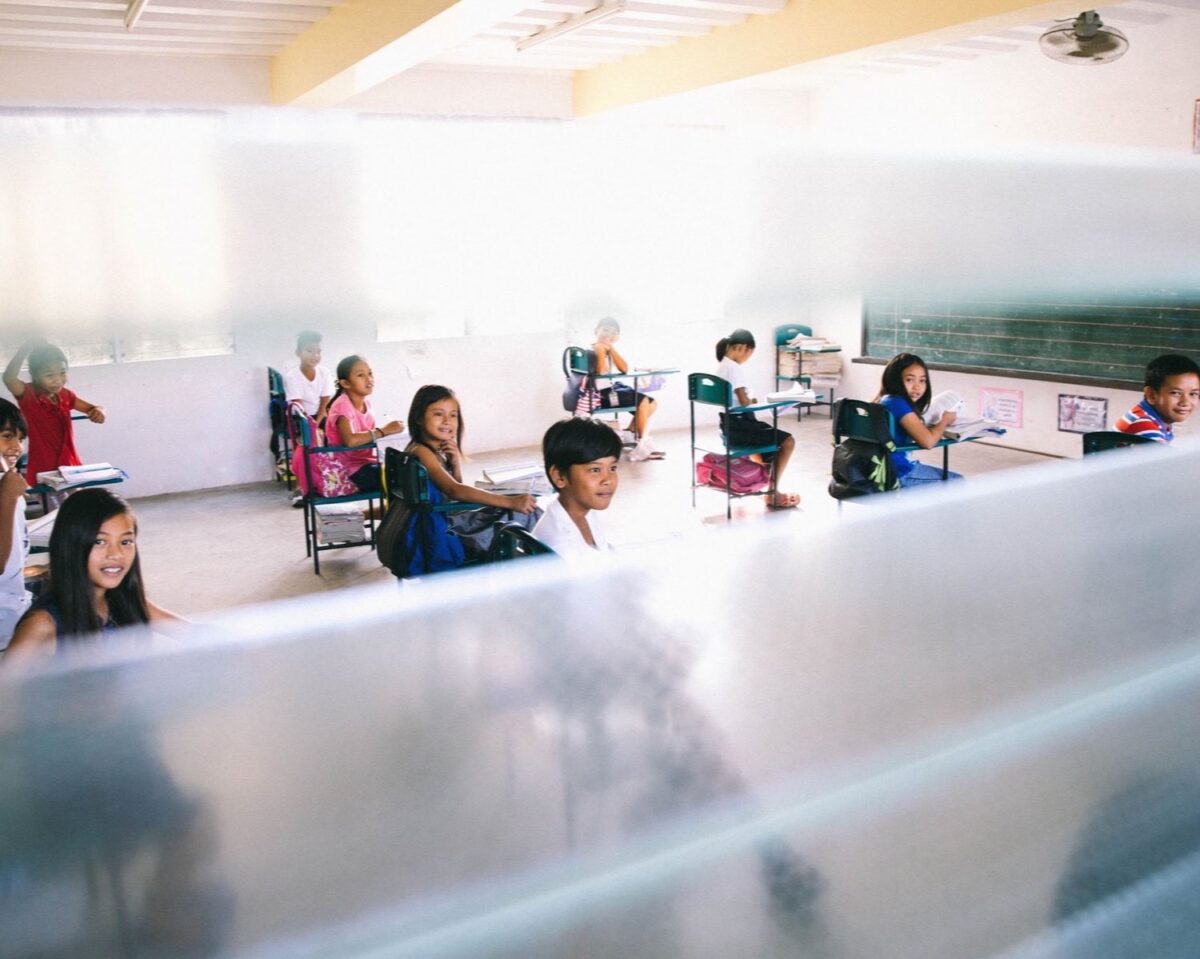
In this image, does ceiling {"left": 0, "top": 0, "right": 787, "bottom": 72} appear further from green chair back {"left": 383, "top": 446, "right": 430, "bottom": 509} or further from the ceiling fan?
green chair back {"left": 383, "top": 446, "right": 430, "bottom": 509}

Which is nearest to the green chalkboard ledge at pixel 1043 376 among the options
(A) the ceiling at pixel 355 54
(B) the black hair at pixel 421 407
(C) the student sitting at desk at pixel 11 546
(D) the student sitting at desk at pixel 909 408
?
(D) the student sitting at desk at pixel 909 408

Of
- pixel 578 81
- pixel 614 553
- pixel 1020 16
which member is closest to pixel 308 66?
pixel 578 81

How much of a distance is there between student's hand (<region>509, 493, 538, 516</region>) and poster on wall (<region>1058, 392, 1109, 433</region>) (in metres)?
4.68

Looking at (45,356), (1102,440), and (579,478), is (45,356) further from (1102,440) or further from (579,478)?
(1102,440)

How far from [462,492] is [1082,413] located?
5019 mm

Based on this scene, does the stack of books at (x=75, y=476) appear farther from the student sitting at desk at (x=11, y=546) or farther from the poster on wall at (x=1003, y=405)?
the poster on wall at (x=1003, y=405)

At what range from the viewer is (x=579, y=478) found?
2.23 m

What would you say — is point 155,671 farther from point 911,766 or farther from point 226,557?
point 226,557

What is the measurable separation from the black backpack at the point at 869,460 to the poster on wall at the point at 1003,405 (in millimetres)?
3598

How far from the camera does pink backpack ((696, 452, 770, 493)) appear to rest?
18.4 ft

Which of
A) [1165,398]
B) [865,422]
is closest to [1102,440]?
[1165,398]

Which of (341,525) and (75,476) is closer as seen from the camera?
(75,476)

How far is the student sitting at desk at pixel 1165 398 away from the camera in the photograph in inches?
112

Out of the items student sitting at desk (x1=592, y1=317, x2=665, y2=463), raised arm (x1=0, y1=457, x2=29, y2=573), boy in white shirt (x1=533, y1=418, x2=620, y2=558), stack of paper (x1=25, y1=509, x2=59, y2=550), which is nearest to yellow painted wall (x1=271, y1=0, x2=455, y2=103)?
boy in white shirt (x1=533, y1=418, x2=620, y2=558)
